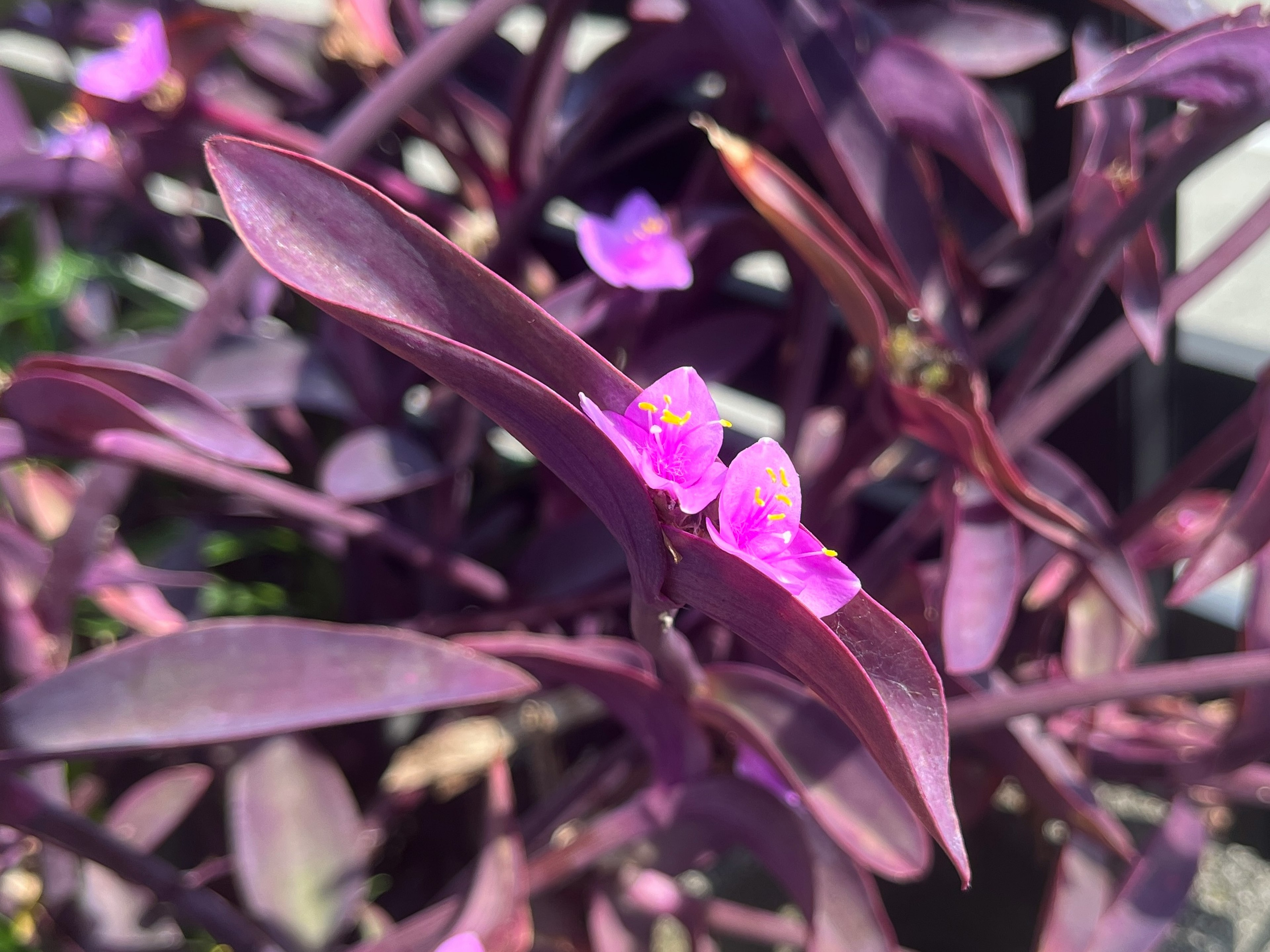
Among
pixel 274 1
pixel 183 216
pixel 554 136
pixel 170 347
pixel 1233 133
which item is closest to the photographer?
pixel 1233 133

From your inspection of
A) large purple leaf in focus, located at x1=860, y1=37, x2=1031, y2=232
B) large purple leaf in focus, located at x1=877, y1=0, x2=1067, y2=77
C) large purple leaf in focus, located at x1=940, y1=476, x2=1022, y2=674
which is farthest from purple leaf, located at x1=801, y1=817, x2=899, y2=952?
large purple leaf in focus, located at x1=877, y1=0, x2=1067, y2=77

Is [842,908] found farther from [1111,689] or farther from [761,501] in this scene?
[761,501]

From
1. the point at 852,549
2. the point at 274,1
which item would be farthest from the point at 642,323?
the point at 274,1

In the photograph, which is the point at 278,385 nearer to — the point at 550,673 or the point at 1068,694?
the point at 550,673

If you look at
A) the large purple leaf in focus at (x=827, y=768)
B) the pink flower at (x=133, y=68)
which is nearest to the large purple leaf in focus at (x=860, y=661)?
the large purple leaf in focus at (x=827, y=768)

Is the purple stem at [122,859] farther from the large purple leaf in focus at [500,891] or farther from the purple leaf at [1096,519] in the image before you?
the purple leaf at [1096,519]

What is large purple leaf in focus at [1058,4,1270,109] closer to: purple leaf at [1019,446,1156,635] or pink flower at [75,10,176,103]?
purple leaf at [1019,446,1156,635]

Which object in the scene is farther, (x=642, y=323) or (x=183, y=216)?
(x=183, y=216)

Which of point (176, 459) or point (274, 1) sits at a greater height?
point (176, 459)

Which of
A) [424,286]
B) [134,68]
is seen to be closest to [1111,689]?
[424,286]
